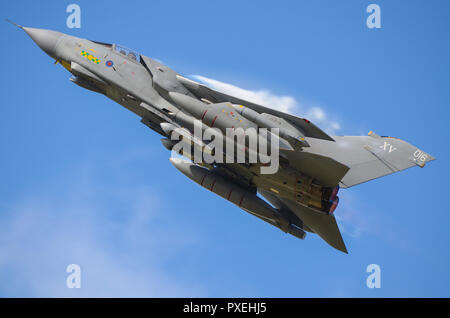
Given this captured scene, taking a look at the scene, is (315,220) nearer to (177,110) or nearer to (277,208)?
(277,208)

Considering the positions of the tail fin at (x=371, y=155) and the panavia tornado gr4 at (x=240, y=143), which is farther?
the tail fin at (x=371, y=155)

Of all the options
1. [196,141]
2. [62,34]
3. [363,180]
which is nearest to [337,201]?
[363,180]

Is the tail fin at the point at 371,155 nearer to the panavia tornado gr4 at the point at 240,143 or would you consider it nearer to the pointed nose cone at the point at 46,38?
the panavia tornado gr4 at the point at 240,143

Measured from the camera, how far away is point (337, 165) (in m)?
11.4

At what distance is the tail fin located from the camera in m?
12.4

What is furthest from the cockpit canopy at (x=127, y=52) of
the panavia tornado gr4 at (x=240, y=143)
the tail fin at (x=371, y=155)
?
the tail fin at (x=371, y=155)

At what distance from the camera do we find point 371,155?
12.7 meters

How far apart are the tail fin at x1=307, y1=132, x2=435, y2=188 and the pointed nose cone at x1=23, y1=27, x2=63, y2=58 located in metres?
7.60

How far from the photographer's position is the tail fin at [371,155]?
40.8 ft

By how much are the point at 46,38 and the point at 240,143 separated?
6423 mm

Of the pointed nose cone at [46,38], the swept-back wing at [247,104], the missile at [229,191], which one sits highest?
the pointed nose cone at [46,38]

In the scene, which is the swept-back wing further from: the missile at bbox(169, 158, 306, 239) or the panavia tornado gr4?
the missile at bbox(169, 158, 306, 239)

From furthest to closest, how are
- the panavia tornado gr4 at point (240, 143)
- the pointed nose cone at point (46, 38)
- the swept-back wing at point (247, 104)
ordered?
1. the pointed nose cone at point (46, 38)
2. the swept-back wing at point (247, 104)
3. the panavia tornado gr4 at point (240, 143)

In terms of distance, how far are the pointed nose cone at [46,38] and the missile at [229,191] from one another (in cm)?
453
